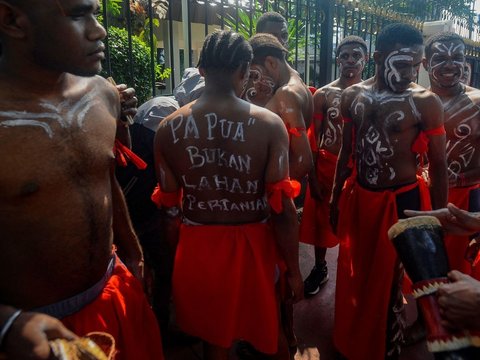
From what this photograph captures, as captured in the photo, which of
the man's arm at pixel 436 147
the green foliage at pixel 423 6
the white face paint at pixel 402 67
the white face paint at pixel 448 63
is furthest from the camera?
the green foliage at pixel 423 6

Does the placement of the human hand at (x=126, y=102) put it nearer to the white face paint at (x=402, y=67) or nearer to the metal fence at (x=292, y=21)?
the white face paint at (x=402, y=67)

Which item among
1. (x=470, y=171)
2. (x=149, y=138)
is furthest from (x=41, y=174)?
(x=470, y=171)

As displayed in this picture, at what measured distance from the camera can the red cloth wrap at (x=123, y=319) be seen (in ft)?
5.20

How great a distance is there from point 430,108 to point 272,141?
1259 mm

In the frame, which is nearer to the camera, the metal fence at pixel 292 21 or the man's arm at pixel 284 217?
the man's arm at pixel 284 217

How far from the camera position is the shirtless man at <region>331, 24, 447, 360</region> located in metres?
2.69

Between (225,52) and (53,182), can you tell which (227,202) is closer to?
(225,52)

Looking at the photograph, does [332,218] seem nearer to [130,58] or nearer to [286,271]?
[286,271]

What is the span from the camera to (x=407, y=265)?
158 centimetres

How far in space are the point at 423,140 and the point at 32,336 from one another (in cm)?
248

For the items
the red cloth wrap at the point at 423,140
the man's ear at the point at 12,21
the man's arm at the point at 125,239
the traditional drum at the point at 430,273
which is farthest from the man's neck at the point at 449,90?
the man's ear at the point at 12,21

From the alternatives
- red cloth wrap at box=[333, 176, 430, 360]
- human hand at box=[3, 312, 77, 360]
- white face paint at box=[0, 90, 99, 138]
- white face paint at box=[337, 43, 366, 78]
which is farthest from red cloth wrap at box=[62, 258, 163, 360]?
white face paint at box=[337, 43, 366, 78]

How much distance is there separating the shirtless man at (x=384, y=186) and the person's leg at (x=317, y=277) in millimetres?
861

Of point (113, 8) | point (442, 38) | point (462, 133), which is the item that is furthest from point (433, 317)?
point (113, 8)
